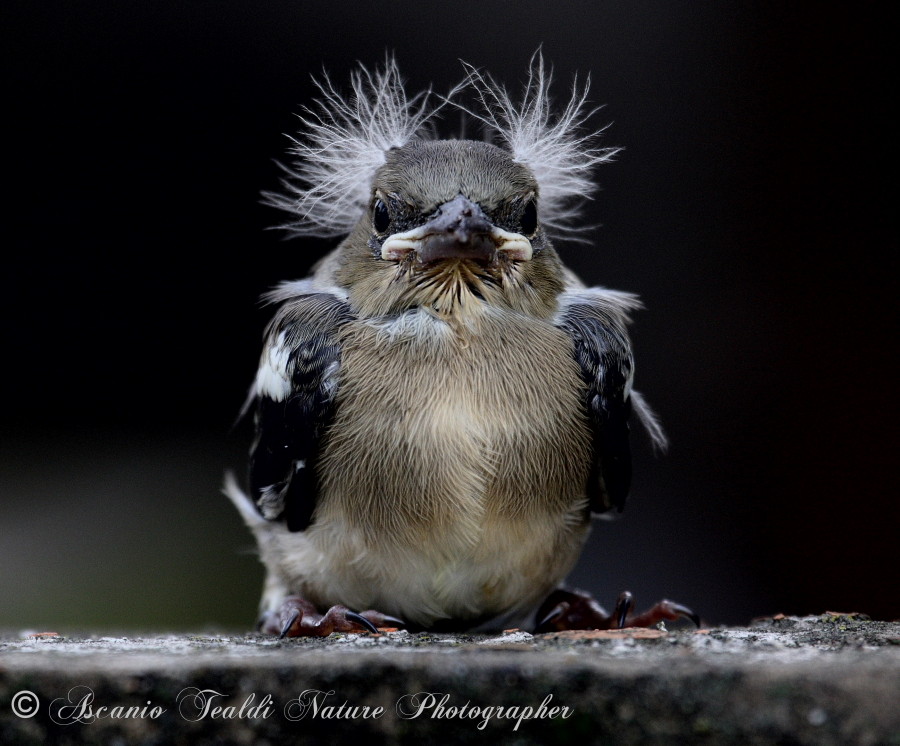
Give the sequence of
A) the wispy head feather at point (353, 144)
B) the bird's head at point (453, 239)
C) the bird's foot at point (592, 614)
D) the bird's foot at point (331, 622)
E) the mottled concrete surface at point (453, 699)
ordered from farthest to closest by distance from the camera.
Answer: the wispy head feather at point (353, 144) → the bird's foot at point (592, 614) → the bird's head at point (453, 239) → the bird's foot at point (331, 622) → the mottled concrete surface at point (453, 699)

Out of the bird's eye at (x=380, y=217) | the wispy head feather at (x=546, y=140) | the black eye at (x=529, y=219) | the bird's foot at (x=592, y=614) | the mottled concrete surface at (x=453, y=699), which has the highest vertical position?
the wispy head feather at (x=546, y=140)

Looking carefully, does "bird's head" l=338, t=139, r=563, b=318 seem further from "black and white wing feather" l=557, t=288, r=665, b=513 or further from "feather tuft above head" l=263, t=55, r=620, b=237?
"feather tuft above head" l=263, t=55, r=620, b=237

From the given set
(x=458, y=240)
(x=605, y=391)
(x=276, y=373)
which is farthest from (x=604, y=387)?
(x=276, y=373)

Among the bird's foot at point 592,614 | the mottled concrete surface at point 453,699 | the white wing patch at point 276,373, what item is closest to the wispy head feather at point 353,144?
the white wing patch at point 276,373

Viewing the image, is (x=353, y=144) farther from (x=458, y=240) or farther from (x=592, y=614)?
(x=592, y=614)

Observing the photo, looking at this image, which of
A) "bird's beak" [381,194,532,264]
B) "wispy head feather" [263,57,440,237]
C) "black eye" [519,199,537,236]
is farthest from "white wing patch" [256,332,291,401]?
"black eye" [519,199,537,236]

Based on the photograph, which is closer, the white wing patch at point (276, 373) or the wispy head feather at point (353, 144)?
the white wing patch at point (276, 373)

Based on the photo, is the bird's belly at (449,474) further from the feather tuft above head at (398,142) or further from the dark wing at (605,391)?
the feather tuft above head at (398,142)

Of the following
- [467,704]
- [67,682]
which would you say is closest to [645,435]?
[467,704]

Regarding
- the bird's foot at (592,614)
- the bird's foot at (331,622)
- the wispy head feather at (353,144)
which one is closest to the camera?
the bird's foot at (331,622)
